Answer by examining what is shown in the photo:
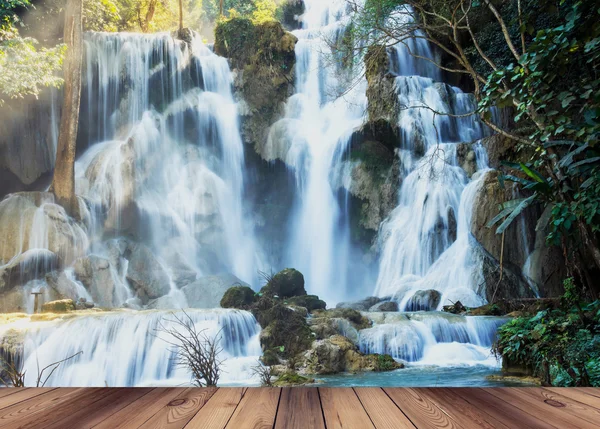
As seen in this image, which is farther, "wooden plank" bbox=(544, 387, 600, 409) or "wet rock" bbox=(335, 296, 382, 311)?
"wet rock" bbox=(335, 296, 382, 311)

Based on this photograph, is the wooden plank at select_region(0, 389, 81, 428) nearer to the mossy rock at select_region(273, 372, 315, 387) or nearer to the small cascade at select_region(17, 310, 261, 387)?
the mossy rock at select_region(273, 372, 315, 387)

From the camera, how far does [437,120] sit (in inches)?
355

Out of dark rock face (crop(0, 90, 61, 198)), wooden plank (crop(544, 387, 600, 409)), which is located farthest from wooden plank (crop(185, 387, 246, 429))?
dark rock face (crop(0, 90, 61, 198))

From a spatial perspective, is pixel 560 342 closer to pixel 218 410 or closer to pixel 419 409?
pixel 419 409

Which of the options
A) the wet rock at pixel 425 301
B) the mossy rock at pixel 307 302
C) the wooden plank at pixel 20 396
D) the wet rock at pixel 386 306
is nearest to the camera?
the wooden plank at pixel 20 396

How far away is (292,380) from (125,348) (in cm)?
208

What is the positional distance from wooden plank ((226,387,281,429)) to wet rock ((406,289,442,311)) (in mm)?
5130

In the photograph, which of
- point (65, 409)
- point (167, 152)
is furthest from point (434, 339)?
point (167, 152)

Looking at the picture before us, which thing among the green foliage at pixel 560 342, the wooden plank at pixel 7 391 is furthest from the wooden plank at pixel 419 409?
the green foliage at pixel 560 342

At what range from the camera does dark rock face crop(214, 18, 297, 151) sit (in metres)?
10.9

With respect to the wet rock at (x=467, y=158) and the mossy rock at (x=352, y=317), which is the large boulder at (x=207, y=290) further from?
the wet rock at (x=467, y=158)

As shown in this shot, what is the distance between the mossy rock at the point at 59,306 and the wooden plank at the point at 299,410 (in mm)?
5620

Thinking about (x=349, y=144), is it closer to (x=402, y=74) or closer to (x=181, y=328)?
(x=402, y=74)

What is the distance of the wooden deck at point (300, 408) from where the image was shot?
140 cm
